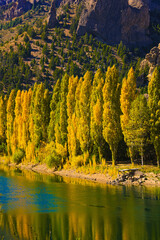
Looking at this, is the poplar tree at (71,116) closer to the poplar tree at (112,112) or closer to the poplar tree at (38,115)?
the poplar tree at (112,112)

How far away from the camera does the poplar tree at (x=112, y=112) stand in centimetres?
4381

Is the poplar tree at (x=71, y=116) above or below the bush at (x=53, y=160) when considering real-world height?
above

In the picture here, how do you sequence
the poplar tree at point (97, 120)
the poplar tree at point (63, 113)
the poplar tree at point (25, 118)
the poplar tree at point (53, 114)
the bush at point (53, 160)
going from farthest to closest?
the poplar tree at point (25, 118), the poplar tree at point (53, 114), the poplar tree at point (63, 113), the bush at point (53, 160), the poplar tree at point (97, 120)

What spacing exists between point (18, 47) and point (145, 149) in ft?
438

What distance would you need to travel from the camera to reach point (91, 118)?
46.9m

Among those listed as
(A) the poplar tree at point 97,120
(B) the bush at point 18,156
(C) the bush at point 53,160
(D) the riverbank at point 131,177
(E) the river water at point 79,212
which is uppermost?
(A) the poplar tree at point 97,120

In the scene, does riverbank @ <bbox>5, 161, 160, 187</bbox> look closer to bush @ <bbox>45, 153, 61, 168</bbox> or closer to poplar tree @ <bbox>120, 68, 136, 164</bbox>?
poplar tree @ <bbox>120, 68, 136, 164</bbox>

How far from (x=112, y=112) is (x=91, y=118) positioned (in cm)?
394

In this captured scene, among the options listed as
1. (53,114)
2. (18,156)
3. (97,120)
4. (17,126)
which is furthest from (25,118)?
(97,120)

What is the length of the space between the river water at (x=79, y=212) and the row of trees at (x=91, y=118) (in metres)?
9.96

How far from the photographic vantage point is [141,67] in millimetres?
142375

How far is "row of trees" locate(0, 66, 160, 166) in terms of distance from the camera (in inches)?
1566

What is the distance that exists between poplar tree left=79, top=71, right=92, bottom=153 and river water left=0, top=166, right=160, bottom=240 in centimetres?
1362

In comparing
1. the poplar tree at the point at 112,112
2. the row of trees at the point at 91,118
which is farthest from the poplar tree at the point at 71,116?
the poplar tree at the point at 112,112
